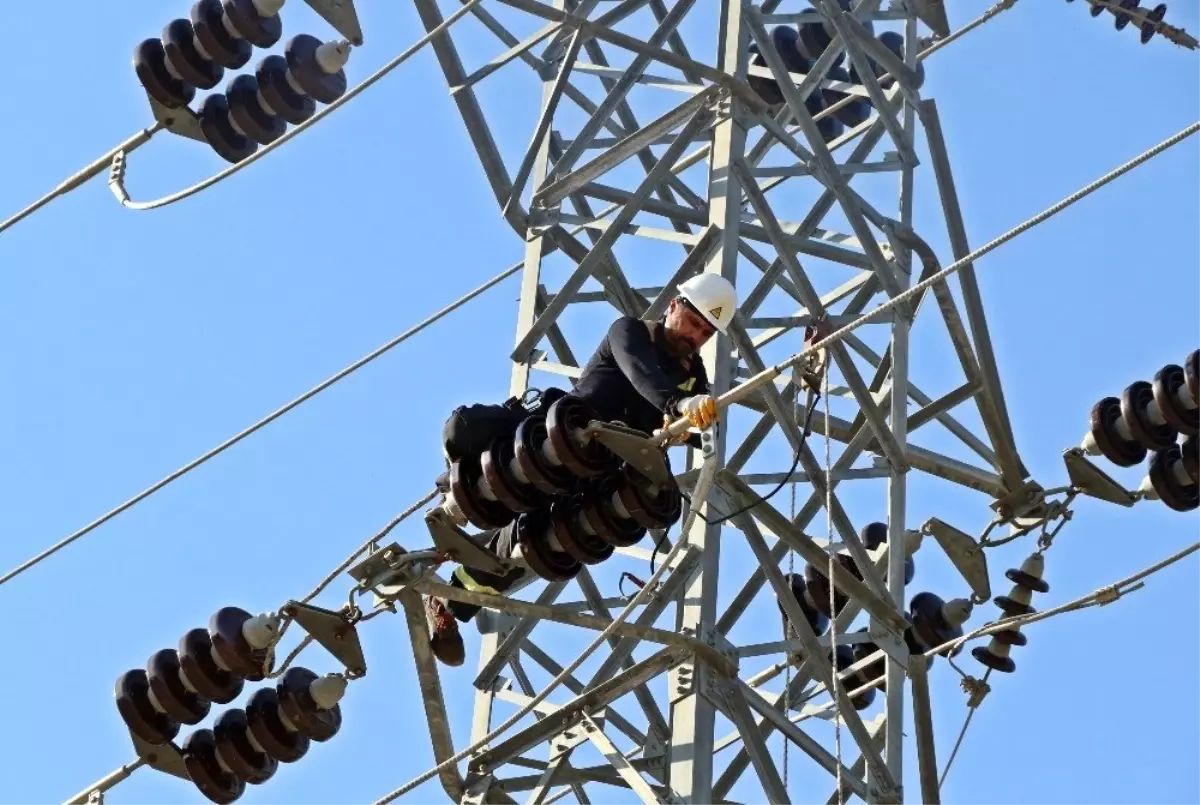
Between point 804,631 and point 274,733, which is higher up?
point 274,733

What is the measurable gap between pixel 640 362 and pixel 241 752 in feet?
9.25

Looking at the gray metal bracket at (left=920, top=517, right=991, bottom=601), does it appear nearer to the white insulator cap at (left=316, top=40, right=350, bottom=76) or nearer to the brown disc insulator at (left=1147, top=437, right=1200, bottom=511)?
the brown disc insulator at (left=1147, top=437, right=1200, bottom=511)

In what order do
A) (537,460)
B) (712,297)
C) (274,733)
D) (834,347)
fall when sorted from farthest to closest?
(834,347) < (274,733) < (712,297) < (537,460)

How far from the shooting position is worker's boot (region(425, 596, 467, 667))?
1352 cm

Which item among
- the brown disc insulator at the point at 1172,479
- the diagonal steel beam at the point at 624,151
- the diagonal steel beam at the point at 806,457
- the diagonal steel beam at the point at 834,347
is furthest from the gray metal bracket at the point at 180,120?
the brown disc insulator at the point at 1172,479

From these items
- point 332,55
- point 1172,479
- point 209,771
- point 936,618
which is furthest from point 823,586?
point 332,55

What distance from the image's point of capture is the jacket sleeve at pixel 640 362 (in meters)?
12.2

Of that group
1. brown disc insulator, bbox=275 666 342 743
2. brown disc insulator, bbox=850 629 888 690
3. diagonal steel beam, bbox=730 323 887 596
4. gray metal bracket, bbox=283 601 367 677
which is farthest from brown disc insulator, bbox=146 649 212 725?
brown disc insulator, bbox=850 629 888 690

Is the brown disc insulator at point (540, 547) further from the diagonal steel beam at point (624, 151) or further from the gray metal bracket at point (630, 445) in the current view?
the diagonal steel beam at point (624, 151)

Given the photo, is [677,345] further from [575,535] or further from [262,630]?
[262,630]

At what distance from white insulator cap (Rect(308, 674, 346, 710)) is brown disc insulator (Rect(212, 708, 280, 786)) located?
1.44 feet

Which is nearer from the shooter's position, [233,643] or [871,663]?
[233,643]

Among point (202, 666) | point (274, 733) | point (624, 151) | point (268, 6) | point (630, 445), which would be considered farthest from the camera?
point (268, 6)

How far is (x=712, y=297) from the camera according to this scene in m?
12.8
